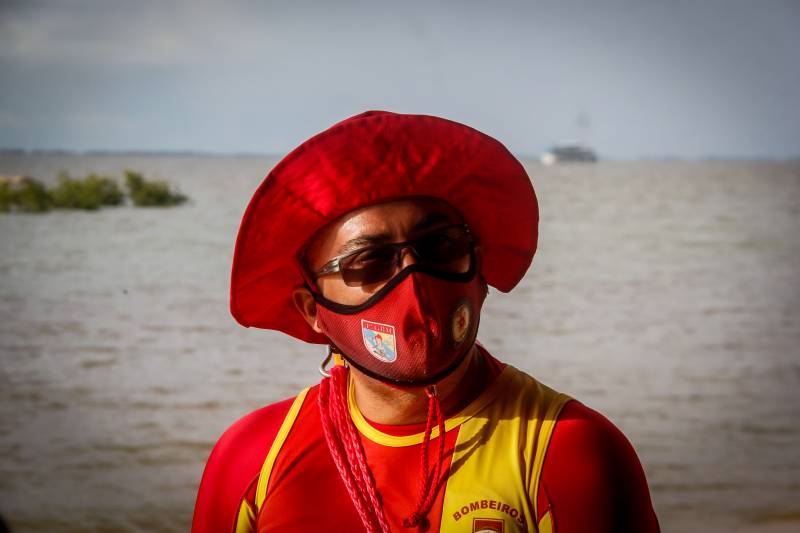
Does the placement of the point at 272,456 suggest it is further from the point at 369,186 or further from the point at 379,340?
the point at 369,186

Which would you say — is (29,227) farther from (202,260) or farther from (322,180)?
(322,180)

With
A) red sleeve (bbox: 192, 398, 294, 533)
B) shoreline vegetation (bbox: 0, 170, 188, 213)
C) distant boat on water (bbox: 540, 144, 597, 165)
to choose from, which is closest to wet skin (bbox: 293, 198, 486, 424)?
red sleeve (bbox: 192, 398, 294, 533)

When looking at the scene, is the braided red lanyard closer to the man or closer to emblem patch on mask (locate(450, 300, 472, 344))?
the man

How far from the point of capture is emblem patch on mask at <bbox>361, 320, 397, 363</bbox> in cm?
197

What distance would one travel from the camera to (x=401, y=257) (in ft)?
6.57


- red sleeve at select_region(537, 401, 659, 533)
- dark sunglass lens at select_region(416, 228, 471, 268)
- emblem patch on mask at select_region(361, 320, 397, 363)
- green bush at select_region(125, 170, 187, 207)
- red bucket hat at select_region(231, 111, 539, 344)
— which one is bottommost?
green bush at select_region(125, 170, 187, 207)

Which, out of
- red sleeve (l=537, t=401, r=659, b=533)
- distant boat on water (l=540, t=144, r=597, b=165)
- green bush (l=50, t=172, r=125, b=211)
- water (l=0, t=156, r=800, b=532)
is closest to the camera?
red sleeve (l=537, t=401, r=659, b=533)

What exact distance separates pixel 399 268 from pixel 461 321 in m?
0.18

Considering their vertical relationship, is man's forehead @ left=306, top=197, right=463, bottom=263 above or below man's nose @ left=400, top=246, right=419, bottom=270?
above

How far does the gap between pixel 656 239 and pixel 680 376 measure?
15307 mm

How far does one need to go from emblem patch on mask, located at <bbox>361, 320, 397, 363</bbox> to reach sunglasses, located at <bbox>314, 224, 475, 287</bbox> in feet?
0.34

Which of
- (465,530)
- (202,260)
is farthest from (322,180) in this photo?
(202,260)

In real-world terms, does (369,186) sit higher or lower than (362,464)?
higher

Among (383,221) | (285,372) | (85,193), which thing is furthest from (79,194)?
(383,221)
